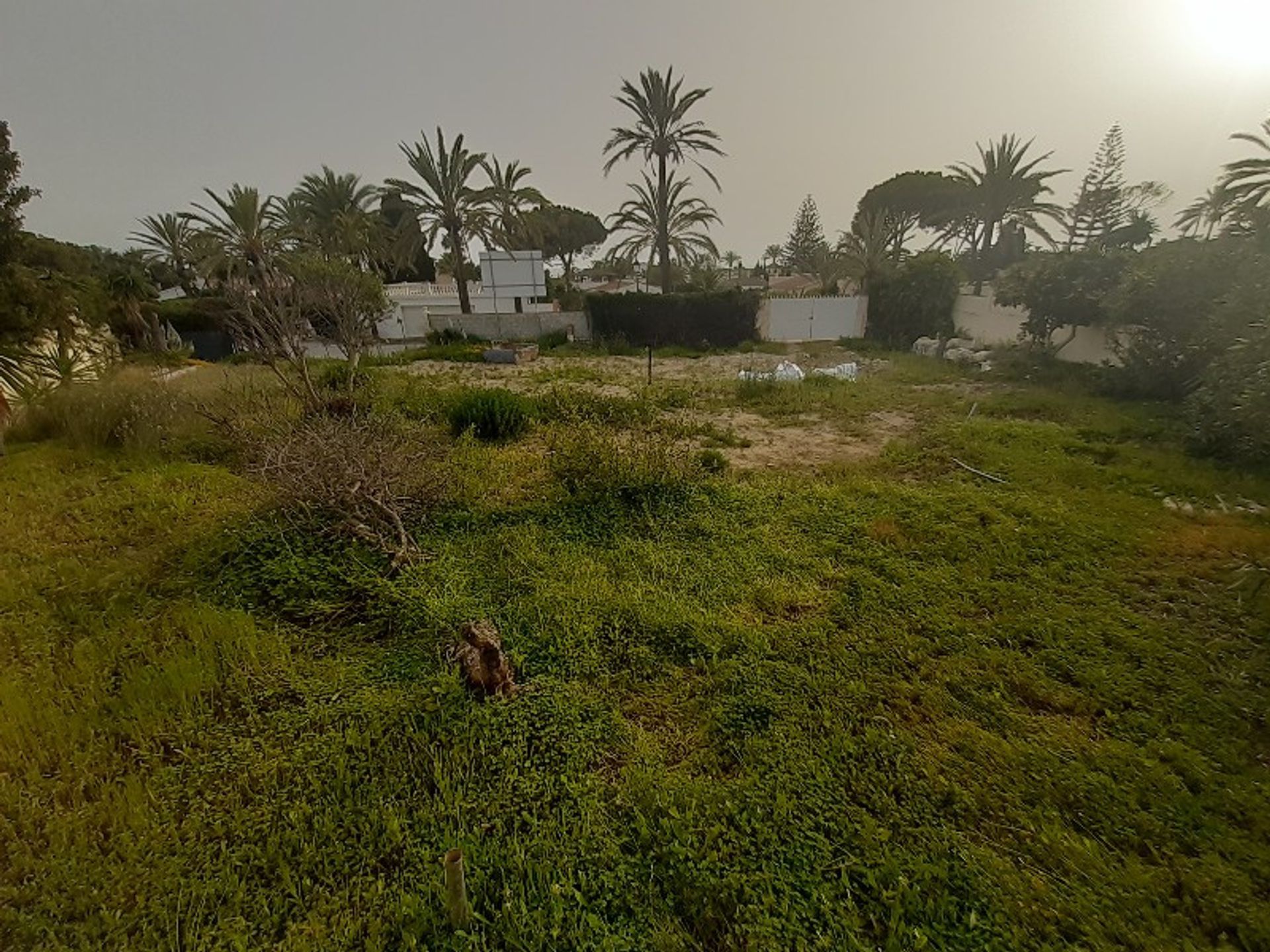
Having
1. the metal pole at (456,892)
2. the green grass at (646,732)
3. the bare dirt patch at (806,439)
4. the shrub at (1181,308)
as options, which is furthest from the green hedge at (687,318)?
the metal pole at (456,892)

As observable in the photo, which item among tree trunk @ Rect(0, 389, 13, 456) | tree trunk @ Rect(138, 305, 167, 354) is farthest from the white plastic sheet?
tree trunk @ Rect(138, 305, 167, 354)

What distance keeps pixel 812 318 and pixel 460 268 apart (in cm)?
1300

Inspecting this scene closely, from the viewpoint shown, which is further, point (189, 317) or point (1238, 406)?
point (189, 317)

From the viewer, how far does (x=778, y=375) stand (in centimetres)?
1088

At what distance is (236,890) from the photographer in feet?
5.80

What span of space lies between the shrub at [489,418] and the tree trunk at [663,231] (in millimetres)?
12555

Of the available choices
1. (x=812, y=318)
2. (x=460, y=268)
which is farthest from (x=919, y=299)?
(x=460, y=268)

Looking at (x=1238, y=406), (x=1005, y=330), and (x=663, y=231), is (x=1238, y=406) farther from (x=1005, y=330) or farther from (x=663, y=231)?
(x=663, y=231)

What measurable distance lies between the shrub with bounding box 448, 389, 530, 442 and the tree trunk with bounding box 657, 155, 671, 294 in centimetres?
1256

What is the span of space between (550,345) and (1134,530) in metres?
16.2

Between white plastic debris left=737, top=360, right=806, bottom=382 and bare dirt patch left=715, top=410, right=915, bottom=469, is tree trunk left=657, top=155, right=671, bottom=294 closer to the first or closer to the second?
white plastic debris left=737, top=360, right=806, bottom=382

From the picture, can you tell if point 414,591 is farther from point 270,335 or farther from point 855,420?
point 855,420

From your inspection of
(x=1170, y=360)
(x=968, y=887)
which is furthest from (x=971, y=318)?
(x=968, y=887)

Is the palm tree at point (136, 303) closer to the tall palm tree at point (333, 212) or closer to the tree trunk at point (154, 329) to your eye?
the tree trunk at point (154, 329)
